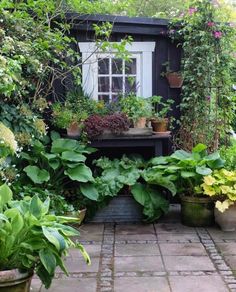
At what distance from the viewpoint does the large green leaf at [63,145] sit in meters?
5.04

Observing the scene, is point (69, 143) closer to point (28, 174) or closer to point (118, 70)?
point (28, 174)

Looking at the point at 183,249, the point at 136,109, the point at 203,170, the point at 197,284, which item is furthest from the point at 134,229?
the point at 197,284

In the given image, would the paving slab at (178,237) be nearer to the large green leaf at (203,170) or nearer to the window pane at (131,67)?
the large green leaf at (203,170)

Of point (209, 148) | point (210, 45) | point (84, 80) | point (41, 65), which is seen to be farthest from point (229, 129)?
point (41, 65)

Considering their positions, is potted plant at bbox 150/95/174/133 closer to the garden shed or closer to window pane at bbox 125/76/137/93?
the garden shed

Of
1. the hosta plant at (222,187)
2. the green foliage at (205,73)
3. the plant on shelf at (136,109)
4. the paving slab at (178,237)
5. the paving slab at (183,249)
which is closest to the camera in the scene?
the paving slab at (183,249)

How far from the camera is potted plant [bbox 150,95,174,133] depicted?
5.47 m

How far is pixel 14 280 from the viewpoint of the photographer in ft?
8.77

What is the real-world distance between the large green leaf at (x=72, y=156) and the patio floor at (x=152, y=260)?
78cm

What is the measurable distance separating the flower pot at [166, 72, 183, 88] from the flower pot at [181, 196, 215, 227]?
1.64 m

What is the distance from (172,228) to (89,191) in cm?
102

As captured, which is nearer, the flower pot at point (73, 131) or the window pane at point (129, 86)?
the flower pot at point (73, 131)

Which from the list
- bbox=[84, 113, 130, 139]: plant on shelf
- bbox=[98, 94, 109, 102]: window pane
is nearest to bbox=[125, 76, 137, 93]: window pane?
bbox=[98, 94, 109, 102]: window pane

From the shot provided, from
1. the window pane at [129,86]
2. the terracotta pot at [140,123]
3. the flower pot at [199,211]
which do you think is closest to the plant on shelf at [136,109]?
the terracotta pot at [140,123]
